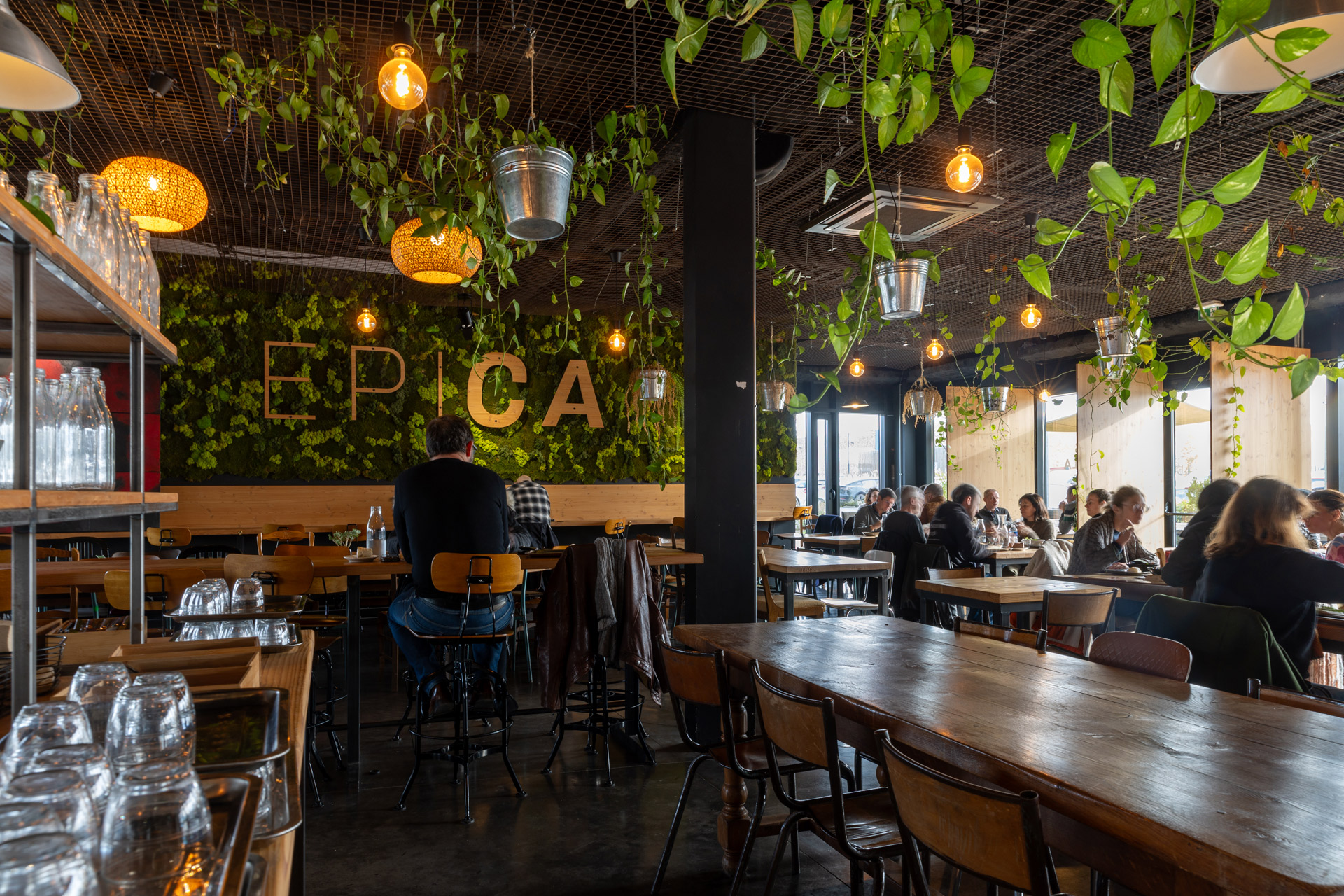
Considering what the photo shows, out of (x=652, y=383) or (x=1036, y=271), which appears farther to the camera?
(x=652, y=383)

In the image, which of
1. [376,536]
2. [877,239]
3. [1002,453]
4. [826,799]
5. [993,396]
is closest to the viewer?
[877,239]

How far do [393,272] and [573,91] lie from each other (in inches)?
165

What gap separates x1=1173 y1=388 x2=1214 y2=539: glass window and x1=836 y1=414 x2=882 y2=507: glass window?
190 inches

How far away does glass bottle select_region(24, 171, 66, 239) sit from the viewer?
4.50 ft

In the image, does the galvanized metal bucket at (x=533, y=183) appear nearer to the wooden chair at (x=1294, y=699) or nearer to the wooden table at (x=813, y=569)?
the wooden chair at (x=1294, y=699)

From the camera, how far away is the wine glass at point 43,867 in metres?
0.50

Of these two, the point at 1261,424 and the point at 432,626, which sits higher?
the point at 1261,424

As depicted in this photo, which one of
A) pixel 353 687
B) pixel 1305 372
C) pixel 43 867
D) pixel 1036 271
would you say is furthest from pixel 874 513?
pixel 43 867

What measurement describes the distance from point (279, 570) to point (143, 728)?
3.12m

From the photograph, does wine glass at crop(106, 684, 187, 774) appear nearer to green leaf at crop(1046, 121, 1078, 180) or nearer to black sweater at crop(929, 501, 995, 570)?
green leaf at crop(1046, 121, 1078, 180)

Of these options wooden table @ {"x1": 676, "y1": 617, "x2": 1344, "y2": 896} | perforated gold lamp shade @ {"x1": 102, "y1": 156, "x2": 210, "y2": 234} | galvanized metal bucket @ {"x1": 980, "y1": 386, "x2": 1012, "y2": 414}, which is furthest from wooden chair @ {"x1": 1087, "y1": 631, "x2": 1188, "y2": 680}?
galvanized metal bucket @ {"x1": 980, "y1": 386, "x2": 1012, "y2": 414}

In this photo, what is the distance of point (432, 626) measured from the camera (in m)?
3.77

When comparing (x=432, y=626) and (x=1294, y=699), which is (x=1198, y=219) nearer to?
(x=1294, y=699)

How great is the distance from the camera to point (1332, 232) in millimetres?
6395
